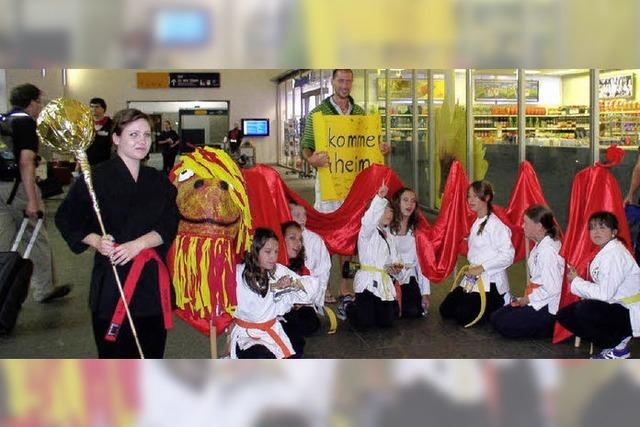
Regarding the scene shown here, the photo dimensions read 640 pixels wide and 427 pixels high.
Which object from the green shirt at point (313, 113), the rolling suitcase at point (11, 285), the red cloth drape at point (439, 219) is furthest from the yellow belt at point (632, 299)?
the rolling suitcase at point (11, 285)

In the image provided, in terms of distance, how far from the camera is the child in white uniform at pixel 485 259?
508 centimetres

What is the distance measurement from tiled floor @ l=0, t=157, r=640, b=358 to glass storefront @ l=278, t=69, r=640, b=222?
1.73 metres

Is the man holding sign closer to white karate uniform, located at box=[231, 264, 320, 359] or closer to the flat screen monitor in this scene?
white karate uniform, located at box=[231, 264, 320, 359]

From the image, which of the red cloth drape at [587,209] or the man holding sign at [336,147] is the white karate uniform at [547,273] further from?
the man holding sign at [336,147]

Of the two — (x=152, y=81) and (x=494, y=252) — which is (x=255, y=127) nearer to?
(x=152, y=81)

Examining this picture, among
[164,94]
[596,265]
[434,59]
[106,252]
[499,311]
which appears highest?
[164,94]

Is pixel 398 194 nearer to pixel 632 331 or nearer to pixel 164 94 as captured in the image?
pixel 632 331

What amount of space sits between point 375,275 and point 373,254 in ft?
0.49

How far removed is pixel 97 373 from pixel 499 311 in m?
3.79

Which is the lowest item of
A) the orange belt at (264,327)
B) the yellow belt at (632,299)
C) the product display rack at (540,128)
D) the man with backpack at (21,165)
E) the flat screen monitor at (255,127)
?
the orange belt at (264,327)

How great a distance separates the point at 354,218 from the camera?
535 cm

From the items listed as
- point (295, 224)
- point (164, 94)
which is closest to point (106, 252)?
point (295, 224)

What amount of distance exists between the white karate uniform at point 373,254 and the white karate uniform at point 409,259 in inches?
10.9

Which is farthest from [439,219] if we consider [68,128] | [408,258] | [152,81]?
[152,81]
